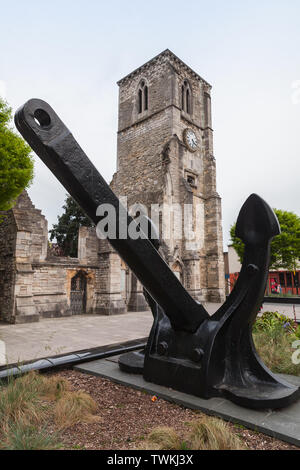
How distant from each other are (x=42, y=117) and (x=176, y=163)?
18.8 meters

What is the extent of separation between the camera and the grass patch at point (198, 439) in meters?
1.87

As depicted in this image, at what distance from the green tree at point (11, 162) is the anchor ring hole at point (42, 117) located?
658 centimetres

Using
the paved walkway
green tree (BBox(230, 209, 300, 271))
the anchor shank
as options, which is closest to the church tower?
green tree (BBox(230, 209, 300, 271))

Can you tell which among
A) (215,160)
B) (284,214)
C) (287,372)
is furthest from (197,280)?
(287,372)

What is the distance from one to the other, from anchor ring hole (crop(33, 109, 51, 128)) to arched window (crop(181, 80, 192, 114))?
922 inches

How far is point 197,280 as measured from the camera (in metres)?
19.2

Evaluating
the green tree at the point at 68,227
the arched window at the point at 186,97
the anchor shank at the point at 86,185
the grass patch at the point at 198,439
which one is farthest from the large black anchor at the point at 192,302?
the green tree at the point at 68,227

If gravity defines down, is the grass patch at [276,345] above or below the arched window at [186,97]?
below

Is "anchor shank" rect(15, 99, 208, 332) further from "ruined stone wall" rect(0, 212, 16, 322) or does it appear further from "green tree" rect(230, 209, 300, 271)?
"green tree" rect(230, 209, 300, 271)

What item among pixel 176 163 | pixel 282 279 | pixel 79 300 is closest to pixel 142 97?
pixel 176 163

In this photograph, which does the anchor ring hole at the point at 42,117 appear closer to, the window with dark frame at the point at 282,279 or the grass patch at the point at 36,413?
the grass patch at the point at 36,413

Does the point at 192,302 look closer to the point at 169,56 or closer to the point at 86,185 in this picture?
the point at 86,185

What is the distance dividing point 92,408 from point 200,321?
1.31 m

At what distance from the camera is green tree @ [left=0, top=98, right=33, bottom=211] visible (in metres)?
8.20
